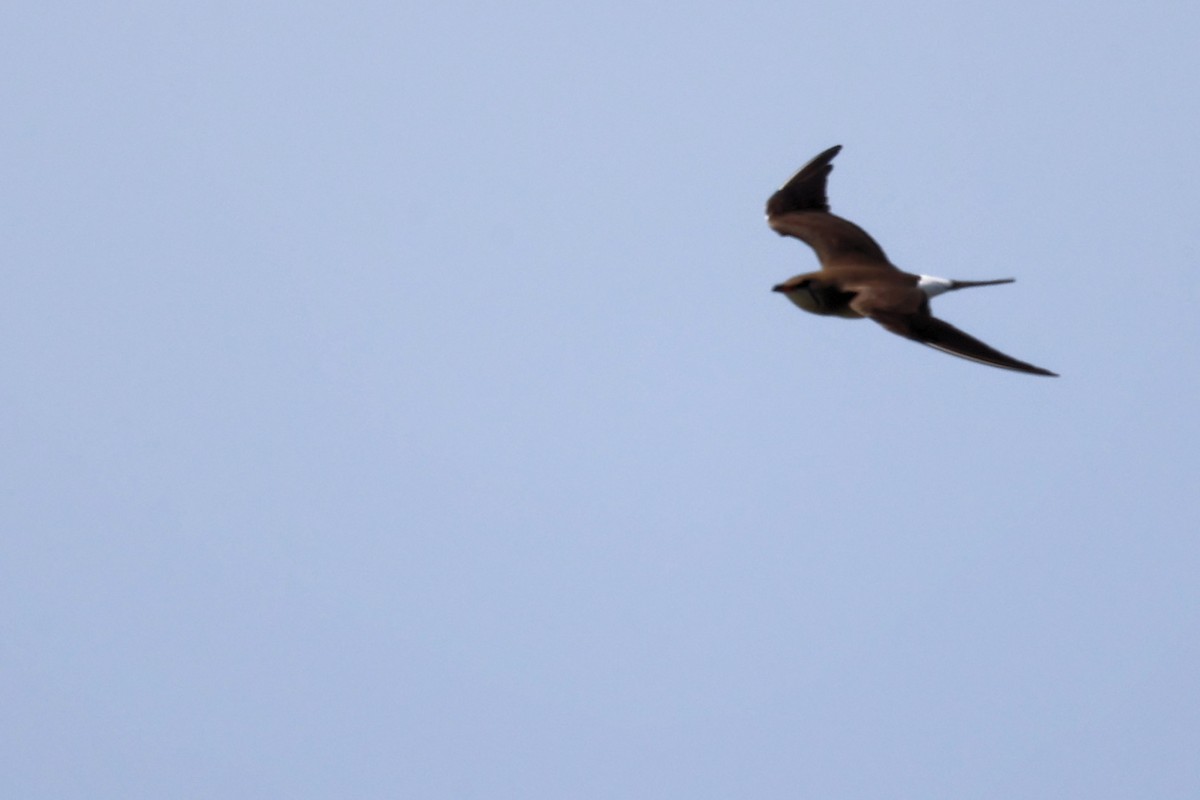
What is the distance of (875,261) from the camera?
2158cm

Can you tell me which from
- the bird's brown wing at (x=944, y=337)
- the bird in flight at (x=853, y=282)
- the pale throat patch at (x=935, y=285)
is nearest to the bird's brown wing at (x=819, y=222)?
the bird in flight at (x=853, y=282)

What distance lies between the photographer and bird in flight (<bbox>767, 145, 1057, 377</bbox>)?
1809cm

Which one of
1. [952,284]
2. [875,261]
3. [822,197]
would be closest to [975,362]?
[952,284]

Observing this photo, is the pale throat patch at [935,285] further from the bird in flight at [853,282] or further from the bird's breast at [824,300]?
the bird's breast at [824,300]

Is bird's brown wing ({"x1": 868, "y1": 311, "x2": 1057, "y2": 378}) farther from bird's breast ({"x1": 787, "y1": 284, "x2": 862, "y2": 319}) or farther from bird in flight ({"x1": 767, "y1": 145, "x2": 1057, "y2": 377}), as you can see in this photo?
bird's breast ({"x1": 787, "y1": 284, "x2": 862, "y2": 319})

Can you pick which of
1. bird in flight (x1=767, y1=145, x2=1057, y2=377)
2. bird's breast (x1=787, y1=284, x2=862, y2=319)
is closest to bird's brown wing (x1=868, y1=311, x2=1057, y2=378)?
bird in flight (x1=767, y1=145, x2=1057, y2=377)

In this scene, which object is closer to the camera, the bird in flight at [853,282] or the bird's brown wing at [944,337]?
the bird's brown wing at [944,337]

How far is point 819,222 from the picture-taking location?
74.7 ft

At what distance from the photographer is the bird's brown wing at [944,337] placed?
57.2 feet

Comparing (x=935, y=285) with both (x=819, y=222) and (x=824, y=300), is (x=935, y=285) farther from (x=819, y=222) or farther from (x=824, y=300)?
(x=819, y=222)

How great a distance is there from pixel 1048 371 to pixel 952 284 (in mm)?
3739

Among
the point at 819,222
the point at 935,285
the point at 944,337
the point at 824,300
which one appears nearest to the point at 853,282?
the point at 824,300

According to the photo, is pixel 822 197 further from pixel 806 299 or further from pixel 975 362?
pixel 975 362

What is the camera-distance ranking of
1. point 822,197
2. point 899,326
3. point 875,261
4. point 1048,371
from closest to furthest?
point 1048,371 → point 899,326 → point 875,261 → point 822,197
